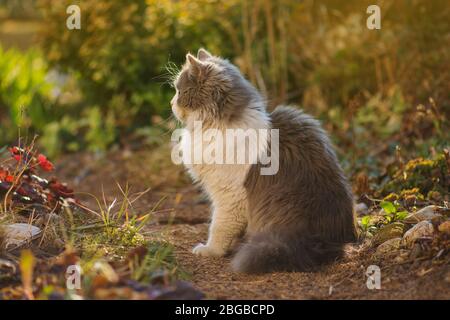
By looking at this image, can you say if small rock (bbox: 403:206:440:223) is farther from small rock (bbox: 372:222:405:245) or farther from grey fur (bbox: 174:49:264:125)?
grey fur (bbox: 174:49:264:125)

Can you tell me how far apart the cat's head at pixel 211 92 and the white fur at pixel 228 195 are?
0.09 meters

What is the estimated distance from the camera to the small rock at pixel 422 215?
4.17 meters

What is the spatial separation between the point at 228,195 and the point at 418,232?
1269mm

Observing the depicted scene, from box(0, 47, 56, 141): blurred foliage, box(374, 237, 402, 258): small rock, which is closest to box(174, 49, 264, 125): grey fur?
box(374, 237, 402, 258): small rock

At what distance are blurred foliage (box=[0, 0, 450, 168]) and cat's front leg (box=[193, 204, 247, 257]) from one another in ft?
8.69

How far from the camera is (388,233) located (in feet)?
13.5

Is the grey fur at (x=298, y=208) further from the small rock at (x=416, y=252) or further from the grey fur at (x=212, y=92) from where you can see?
Answer: the small rock at (x=416, y=252)

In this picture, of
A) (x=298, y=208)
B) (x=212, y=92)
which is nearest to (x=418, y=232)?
(x=298, y=208)

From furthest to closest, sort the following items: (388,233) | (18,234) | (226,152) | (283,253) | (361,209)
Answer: (361,209)
(226,152)
(388,233)
(18,234)
(283,253)

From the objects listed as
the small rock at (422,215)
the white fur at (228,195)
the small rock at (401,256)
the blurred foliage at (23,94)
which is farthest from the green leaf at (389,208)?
the blurred foliage at (23,94)

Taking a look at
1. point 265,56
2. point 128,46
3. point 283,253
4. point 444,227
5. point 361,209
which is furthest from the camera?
point 265,56

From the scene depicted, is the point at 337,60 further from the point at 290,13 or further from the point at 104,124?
the point at 104,124

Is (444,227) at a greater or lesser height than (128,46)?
lesser

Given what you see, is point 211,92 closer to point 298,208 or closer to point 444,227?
point 298,208
